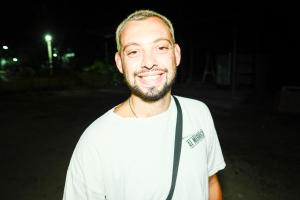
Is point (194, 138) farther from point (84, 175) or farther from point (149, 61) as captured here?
point (84, 175)

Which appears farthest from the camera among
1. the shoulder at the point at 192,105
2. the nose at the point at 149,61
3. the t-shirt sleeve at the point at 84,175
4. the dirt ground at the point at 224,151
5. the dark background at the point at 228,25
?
the dark background at the point at 228,25

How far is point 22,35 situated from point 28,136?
29.1m

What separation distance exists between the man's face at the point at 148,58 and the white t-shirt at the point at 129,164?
0.19 metres

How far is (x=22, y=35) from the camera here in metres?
32.8

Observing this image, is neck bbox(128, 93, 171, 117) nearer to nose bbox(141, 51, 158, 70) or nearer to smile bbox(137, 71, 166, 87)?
smile bbox(137, 71, 166, 87)

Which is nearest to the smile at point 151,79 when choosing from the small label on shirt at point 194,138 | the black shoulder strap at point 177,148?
the black shoulder strap at point 177,148

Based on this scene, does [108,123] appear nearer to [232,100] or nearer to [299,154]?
[299,154]

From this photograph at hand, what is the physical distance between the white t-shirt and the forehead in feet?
1.57

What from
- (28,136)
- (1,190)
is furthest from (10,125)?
(1,190)

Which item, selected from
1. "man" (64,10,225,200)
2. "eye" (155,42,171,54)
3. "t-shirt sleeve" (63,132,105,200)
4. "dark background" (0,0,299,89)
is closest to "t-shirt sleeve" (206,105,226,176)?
"man" (64,10,225,200)

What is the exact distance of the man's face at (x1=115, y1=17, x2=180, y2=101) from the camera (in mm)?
1733

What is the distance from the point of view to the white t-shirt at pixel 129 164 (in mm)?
1552

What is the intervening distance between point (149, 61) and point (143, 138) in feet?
1.58

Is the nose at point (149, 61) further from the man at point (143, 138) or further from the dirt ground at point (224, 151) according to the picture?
the dirt ground at point (224, 151)
